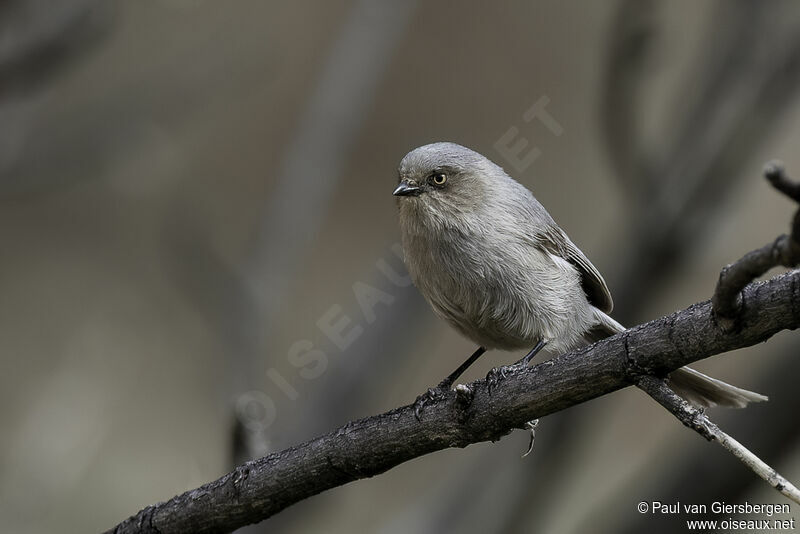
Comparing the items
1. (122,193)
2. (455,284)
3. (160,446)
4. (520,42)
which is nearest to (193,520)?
(455,284)

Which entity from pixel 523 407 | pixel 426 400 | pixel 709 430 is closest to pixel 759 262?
pixel 709 430

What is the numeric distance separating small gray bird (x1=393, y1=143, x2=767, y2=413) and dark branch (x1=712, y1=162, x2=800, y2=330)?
1373 millimetres

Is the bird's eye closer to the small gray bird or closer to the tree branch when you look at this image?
the small gray bird

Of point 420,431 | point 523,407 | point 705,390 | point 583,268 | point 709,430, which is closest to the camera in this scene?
point 709,430

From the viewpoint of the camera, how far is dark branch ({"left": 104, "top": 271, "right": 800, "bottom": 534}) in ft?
8.05

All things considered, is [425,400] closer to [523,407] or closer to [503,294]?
[523,407]

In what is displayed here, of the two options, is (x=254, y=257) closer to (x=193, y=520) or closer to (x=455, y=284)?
(x=455, y=284)

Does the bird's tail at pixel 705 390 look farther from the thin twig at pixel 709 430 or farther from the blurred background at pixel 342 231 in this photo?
the thin twig at pixel 709 430

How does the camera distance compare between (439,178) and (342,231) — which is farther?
(342,231)

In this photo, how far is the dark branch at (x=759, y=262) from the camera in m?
1.65

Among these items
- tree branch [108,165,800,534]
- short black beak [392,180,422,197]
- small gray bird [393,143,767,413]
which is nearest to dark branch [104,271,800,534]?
tree branch [108,165,800,534]

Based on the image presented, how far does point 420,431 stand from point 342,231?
6.92m

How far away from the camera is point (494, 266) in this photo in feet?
12.6

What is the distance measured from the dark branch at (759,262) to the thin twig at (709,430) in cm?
24
